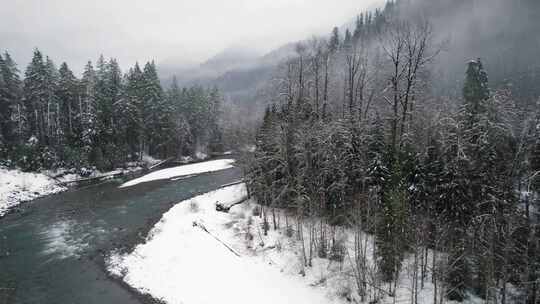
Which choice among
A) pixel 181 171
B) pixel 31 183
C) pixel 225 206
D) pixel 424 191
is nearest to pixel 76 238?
pixel 225 206

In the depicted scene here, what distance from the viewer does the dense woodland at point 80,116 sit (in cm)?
4434

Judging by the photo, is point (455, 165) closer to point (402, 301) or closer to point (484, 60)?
point (402, 301)

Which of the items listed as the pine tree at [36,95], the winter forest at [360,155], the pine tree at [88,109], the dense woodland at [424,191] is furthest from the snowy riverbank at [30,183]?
the dense woodland at [424,191]

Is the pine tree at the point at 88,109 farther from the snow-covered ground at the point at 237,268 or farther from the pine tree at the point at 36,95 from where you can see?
the snow-covered ground at the point at 237,268

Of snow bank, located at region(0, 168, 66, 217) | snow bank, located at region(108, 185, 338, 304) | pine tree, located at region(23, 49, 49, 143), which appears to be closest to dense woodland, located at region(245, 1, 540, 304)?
snow bank, located at region(108, 185, 338, 304)

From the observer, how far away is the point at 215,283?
57.0ft

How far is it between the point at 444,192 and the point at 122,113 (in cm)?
5023

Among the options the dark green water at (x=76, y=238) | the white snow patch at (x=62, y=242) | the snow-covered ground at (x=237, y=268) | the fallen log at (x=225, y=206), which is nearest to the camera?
the snow-covered ground at (x=237, y=268)

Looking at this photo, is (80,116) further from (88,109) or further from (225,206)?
(225,206)

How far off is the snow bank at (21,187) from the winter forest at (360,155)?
265 cm

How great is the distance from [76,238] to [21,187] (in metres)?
19.0

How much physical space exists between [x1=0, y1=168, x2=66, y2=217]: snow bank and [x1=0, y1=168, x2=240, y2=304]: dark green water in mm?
1631

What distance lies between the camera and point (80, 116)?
162 ft

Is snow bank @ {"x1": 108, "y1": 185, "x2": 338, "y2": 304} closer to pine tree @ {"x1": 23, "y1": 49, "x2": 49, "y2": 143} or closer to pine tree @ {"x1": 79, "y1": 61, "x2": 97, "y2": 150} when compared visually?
pine tree @ {"x1": 79, "y1": 61, "x2": 97, "y2": 150}
